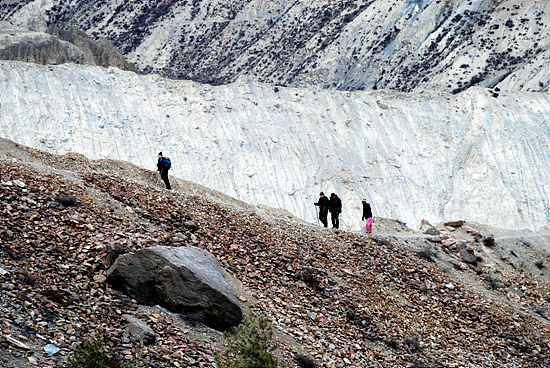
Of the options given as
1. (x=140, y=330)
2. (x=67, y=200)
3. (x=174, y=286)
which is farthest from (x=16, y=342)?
(x=67, y=200)

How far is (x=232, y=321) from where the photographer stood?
935 cm

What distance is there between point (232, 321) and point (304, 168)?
2648 centimetres

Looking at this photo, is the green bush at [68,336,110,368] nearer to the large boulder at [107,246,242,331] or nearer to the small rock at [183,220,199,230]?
the large boulder at [107,246,242,331]

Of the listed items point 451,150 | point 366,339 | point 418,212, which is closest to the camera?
point 366,339

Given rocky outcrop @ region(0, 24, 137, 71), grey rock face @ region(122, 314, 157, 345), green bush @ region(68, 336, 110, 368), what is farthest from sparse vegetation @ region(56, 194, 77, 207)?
rocky outcrop @ region(0, 24, 137, 71)

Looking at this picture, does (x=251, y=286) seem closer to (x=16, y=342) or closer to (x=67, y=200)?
(x=67, y=200)

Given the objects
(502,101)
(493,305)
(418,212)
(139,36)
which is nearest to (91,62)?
(418,212)

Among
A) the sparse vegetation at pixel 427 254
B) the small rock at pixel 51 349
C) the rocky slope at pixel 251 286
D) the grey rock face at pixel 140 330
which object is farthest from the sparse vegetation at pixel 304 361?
the sparse vegetation at pixel 427 254

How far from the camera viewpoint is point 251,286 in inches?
432

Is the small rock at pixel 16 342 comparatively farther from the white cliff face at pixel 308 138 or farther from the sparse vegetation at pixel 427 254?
the white cliff face at pixel 308 138

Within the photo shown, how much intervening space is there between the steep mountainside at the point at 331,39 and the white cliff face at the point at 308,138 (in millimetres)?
16010

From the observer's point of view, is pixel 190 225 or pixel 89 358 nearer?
pixel 89 358

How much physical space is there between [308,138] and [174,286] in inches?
1147

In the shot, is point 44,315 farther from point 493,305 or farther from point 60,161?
point 493,305
